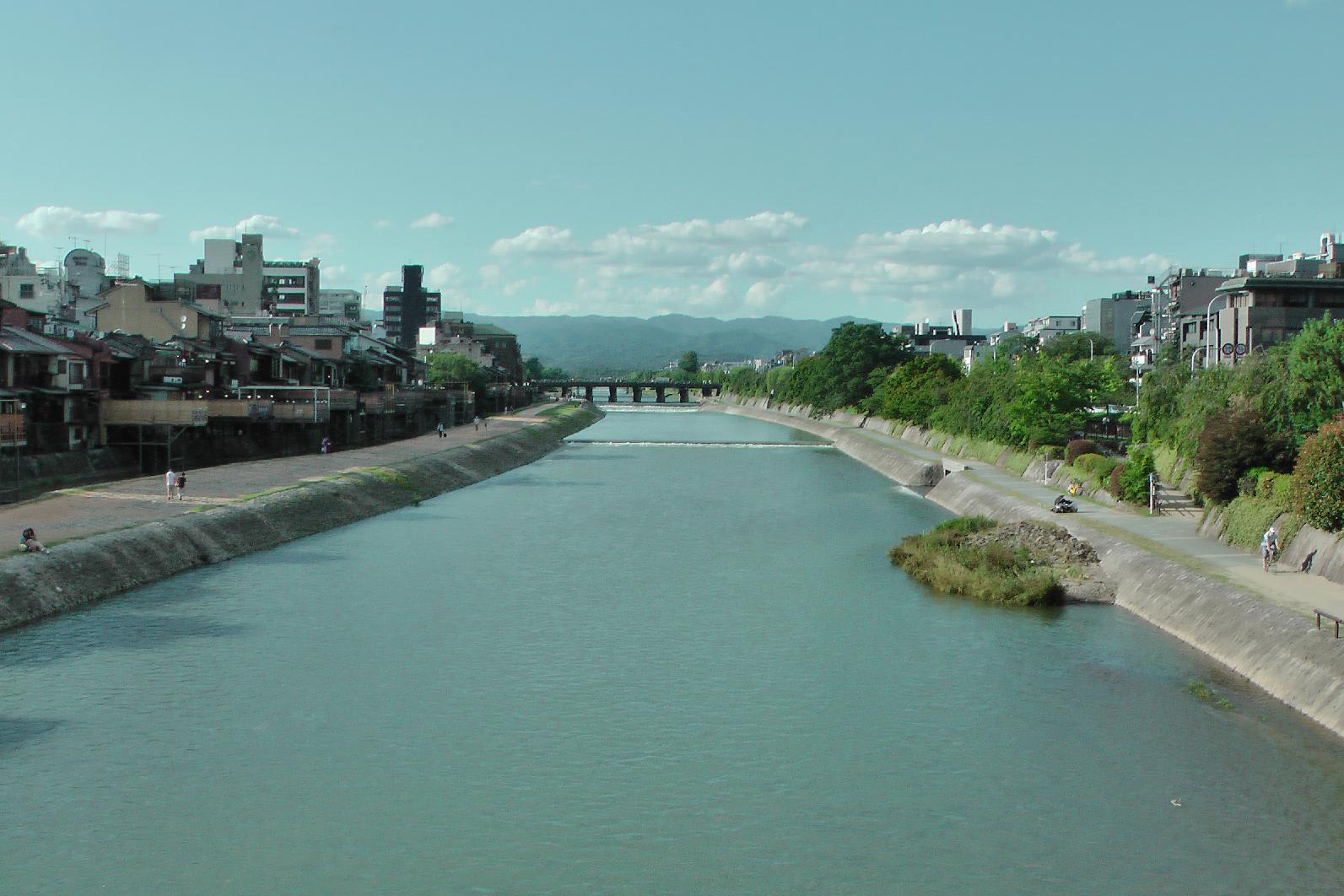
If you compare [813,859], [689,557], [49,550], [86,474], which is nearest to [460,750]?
[813,859]

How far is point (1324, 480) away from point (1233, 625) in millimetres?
6380

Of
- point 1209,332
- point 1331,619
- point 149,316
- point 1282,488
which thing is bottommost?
point 1331,619

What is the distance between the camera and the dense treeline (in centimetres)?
3547

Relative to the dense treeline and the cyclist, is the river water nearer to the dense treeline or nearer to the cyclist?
the cyclist

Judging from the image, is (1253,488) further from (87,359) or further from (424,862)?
(87,359)

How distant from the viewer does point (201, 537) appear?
43.1 m

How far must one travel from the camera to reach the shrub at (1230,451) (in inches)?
1567

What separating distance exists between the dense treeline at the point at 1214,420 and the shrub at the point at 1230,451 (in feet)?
0.13

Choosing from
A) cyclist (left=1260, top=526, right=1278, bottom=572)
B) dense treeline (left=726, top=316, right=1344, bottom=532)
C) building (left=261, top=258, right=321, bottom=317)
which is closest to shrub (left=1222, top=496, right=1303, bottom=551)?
dense treeline (left=726, top=316, right=1344, bottom=532)

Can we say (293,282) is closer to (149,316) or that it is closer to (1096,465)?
(149,316)

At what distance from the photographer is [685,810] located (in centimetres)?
2016

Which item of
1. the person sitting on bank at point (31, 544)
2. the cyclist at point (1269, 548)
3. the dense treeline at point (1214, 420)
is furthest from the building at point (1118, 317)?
the person sitting on bank at point (31, 544)

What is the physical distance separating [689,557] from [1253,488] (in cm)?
1928

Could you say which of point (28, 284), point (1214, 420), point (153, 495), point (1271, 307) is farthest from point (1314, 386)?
point (28, 284)
